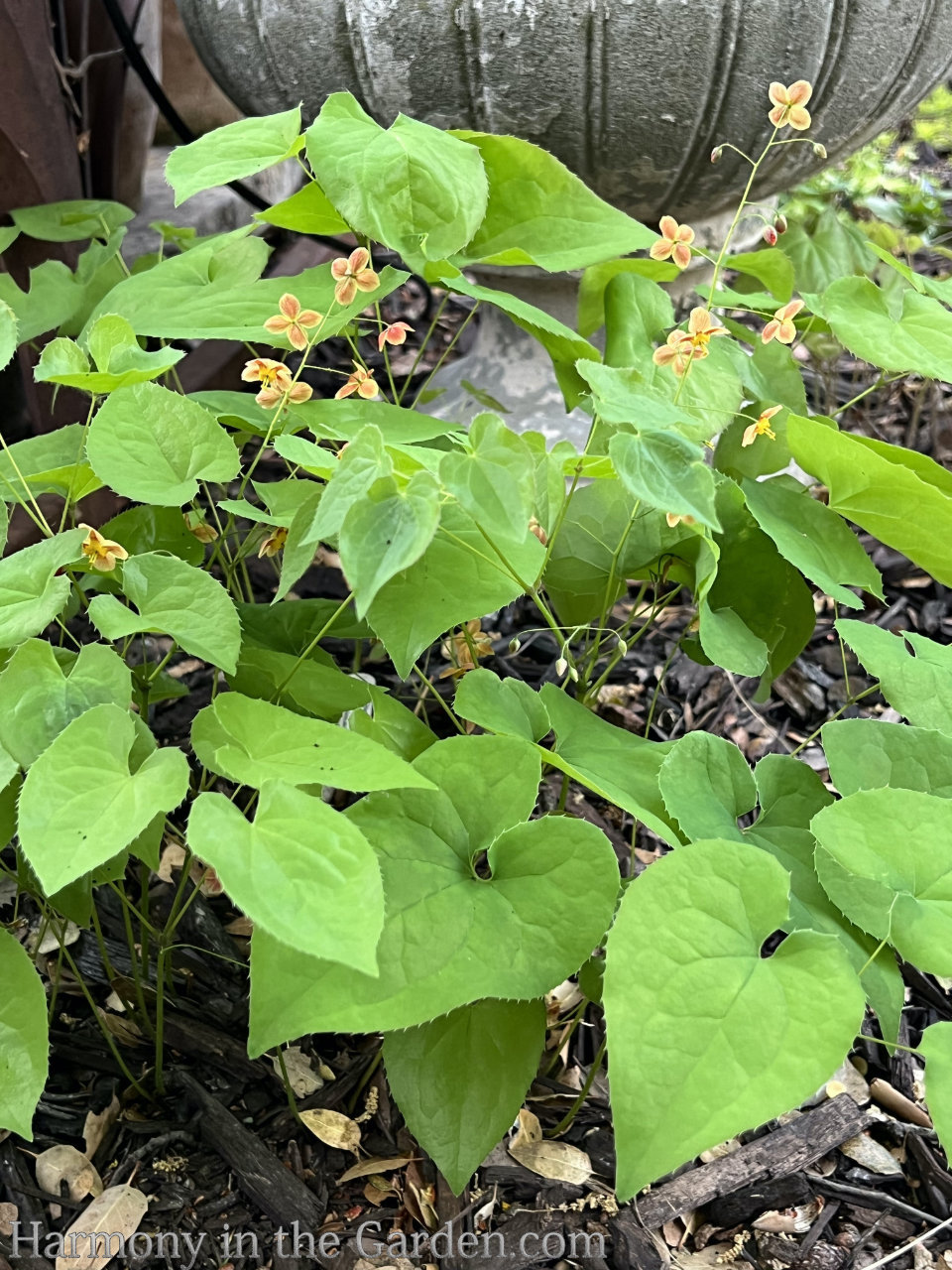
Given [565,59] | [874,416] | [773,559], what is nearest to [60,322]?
[565,59]

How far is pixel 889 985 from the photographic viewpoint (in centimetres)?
65

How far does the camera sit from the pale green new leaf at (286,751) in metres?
0.58

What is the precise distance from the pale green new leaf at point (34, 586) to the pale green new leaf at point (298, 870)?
178 millimetres

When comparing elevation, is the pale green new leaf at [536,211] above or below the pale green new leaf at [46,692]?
above

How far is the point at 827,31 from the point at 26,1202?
1.49 metres

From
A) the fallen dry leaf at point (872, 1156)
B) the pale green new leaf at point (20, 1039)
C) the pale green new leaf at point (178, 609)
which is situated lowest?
the fallen dry leaf at point (872, 1156)

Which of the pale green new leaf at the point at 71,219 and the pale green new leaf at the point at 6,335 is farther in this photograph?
the pale green new leaf at the point at 71,219

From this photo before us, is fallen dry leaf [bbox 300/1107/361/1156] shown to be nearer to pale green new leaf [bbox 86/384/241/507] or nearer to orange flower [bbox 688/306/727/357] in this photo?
pale green new leaf [bbox 86/384/241/507]

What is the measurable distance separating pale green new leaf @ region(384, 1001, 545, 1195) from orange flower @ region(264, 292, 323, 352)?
0.50 metres

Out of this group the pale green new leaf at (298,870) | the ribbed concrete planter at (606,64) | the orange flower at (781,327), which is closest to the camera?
the pale green new leaf at (298,870)

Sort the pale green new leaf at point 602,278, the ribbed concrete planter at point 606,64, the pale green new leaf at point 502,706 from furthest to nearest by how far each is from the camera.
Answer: the ribbed concrete planter at point 606,64 < the pale green new leaf at point 602,278 < the pale green new leaf at point 502,706

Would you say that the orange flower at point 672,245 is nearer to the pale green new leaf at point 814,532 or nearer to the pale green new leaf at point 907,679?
the pale green new leaf at point 814,532

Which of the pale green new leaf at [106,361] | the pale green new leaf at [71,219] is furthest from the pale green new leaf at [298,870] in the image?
the pale green new leaf at [71,219]

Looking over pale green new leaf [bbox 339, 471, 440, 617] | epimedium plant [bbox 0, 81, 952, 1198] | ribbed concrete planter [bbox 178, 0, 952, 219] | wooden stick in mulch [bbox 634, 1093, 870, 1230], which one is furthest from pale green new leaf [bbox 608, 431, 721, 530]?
ribbed concrete planter [bbox 178, 0, 952, 219]
